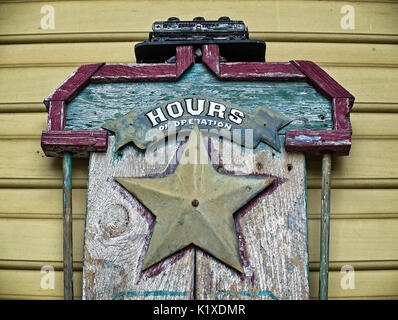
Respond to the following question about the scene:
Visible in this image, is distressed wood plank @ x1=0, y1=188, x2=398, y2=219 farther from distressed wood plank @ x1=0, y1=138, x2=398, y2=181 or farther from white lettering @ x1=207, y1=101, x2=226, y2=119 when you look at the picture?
white lettering @ x1=207, y1=101, x2=226, y2=119

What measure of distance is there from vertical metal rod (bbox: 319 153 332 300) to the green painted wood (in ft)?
0.68

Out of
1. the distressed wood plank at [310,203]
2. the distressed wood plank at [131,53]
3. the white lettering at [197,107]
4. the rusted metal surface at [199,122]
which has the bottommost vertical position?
the distressed wood plank at [310,203]

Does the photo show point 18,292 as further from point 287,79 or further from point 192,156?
point 287,79

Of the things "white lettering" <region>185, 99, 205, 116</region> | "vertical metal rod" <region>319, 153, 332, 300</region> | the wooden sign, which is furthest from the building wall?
"white lettering" <region>185, 99, 205, 116</region>

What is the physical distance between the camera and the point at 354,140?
2018 millimetres

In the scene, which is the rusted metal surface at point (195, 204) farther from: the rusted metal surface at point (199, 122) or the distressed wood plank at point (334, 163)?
the distressed wood plank at point (334, 163)

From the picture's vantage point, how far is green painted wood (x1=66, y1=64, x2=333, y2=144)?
181cm

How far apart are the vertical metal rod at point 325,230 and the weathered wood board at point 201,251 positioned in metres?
0.09

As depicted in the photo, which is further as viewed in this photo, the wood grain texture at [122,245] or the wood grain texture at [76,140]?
the wood grain texture at [76,140]

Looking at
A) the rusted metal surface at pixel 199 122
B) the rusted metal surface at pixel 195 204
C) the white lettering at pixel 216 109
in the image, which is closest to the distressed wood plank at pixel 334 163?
the rusted metal surface at pixel 199 122

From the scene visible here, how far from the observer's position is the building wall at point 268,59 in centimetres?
192

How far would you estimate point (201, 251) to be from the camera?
1669 millimetres

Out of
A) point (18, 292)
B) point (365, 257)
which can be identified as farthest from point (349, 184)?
point (18, 292)

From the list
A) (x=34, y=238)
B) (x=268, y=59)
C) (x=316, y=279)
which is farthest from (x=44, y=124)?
(x=316, y=279)
